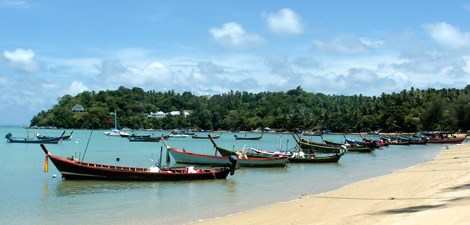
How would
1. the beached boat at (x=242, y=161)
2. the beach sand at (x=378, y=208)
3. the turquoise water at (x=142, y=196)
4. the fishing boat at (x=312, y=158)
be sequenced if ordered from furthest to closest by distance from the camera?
1. the fishing boat at (x=312, y=158)
2. the beached boat at (x=242, y=161)
3. the turquoise water at (x=142, y=196)
4. the beach sand at (x=378, y=208)

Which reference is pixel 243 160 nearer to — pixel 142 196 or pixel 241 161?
pixel 241 161

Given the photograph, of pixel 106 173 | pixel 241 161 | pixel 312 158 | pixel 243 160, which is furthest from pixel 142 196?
pixel 312 158

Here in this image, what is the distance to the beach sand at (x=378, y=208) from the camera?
52.1 feet

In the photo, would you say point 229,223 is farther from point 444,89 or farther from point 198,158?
point 444,89

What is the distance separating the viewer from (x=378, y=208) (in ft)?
66.1

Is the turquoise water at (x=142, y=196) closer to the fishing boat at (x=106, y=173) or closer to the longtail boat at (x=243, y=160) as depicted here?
the fishing boat at (x=106, y=173)

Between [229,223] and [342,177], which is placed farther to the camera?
[342,177]

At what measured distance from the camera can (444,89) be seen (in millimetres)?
181625

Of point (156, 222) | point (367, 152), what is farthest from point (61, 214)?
point (367, 152)

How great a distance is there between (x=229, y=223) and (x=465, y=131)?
5160 inches

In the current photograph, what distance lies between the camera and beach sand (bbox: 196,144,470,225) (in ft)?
52.1

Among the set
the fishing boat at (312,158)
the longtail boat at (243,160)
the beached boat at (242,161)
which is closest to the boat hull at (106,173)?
the longtail boat at (243,160)

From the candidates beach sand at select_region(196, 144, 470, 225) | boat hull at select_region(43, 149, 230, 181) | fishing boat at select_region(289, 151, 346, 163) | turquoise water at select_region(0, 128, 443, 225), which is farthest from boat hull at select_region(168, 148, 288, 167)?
beach sand at select_region(196, 144, 470, 225)

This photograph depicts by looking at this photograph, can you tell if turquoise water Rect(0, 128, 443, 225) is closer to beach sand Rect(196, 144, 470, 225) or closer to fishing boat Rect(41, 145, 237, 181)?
fishing boat Rect(41, 145, 237, 181)
